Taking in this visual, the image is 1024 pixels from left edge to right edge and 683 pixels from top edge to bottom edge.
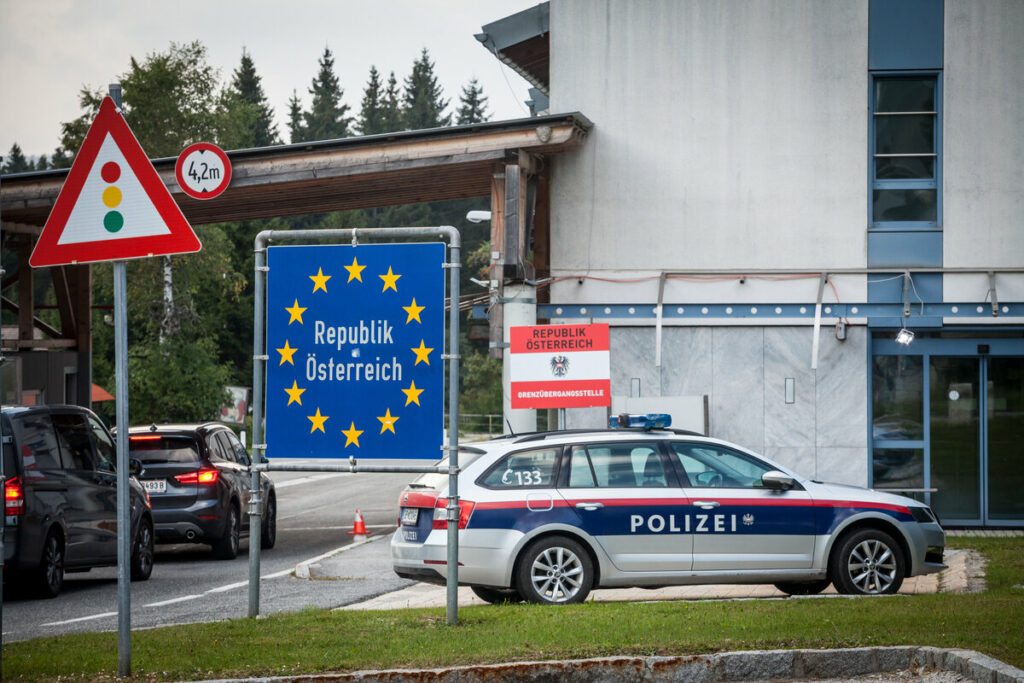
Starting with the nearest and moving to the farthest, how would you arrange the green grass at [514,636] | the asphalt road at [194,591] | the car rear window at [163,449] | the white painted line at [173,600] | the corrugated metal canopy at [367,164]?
1. the green grass at [514,636]
2. the asphalt road at [194,591]
3. the white painted line at [173,600]
4. the corrugated metal canopy at [367,164]
5. the car rear window at [163,449]

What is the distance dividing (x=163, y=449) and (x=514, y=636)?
10.2 m

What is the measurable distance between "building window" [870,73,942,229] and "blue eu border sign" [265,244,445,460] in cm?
1019

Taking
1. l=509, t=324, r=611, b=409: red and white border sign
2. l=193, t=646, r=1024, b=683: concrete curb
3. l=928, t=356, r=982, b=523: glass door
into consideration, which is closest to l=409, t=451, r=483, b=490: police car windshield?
l=509, t=324, r=611, b=409: red and white border sign

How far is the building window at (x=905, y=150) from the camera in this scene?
17.8m

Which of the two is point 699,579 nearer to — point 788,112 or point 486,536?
point 486,536

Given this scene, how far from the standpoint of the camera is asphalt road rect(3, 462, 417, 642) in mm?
11430

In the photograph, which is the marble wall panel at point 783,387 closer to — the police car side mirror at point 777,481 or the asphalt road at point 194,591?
the asphalt road at point 194,591

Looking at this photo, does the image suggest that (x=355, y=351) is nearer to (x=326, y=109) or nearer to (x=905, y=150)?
(x=905, y=150)

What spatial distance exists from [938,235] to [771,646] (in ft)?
36.4

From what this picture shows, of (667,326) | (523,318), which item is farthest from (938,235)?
(523,318)

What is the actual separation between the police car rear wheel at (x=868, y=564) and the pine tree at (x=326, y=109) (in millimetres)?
94118

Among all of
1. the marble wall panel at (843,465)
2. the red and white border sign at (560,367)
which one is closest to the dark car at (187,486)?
the red and white border sign at (560,367)

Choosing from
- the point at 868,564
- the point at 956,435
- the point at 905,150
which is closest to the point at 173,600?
the point at 868,564

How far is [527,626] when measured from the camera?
8.95 metres
